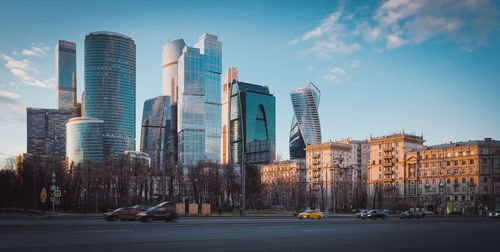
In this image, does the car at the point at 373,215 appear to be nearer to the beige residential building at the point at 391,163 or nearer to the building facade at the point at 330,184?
the building facade at the point at 330,184

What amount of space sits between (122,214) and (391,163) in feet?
438

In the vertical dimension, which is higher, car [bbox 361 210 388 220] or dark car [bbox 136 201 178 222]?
dark car [bbox 136 201 178 222]

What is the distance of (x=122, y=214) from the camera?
4781 cm

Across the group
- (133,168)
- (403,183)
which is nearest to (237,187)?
(133,168)

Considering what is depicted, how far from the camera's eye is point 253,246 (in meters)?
18.5

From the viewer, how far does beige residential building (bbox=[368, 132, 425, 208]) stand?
16550 cm

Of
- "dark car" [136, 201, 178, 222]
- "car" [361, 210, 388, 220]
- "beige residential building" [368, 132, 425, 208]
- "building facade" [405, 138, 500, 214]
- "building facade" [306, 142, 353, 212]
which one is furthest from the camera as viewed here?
"beige residential building" [368, 132, 425, 208]

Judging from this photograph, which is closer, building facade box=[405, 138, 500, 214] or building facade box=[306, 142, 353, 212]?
building facade box=[306, 142, 353, 212]

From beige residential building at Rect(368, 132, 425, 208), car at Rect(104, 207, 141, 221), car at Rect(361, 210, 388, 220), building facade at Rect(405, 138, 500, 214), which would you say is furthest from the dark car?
beige residential building at Rect(368, 132, 425, 208)

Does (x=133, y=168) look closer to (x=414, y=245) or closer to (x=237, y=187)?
(x=237, y=187)

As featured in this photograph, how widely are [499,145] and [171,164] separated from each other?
8822 centimetres

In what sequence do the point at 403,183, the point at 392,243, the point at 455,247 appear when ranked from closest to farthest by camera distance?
1. the point at 455,247
2. the point at 392,243
3. the point at 403,183

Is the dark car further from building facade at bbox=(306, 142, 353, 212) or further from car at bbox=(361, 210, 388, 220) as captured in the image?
building facade at bbox=(306, 142, 353, 212)

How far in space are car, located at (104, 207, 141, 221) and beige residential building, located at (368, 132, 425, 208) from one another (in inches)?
4820
